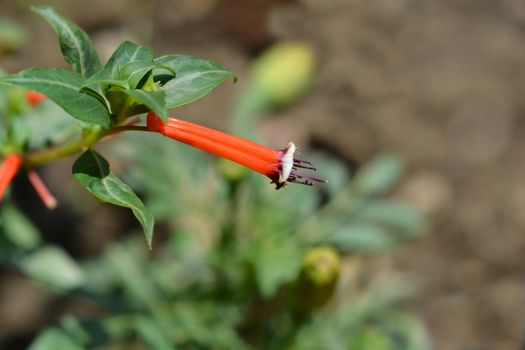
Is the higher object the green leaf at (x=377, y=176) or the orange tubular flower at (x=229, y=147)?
the green leaf at (x=377, y=176)

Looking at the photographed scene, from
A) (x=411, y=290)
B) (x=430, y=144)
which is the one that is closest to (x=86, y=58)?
(x=411, y=290)

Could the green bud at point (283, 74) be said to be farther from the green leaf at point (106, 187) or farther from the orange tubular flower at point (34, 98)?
the green leaf at point (106, 187)

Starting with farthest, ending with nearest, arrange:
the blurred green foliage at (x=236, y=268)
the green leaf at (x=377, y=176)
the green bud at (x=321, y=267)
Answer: the green leaf at (x=377, y=176) → the blurred green foliage at (x=236, y=268) → the green bud at (x=321, y=267)

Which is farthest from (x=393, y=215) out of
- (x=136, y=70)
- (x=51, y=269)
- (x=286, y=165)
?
(x=136, y=70)

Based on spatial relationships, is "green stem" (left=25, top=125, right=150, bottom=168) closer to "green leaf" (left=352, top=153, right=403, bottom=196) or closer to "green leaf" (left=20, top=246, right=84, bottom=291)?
"green leaf" (left=20, top=246, right=84, bottom=291)

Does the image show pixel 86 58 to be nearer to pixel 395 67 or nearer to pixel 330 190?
pixel 330 190

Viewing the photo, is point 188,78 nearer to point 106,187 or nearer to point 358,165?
point 106,187

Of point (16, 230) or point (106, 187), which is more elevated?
point (16, 230)

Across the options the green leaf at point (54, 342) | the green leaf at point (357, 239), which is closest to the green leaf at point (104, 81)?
the green leaf at point (54, 342)
